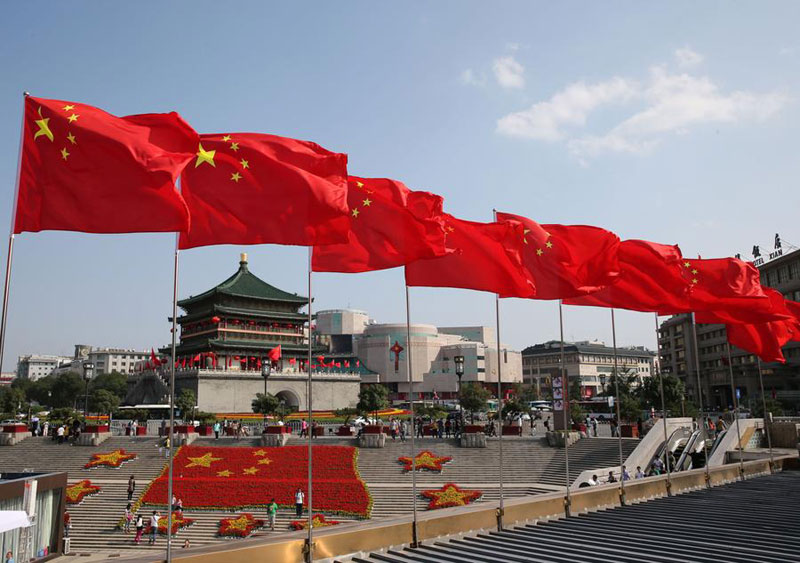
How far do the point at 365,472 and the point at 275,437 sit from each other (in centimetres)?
789

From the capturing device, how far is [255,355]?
72188 mm

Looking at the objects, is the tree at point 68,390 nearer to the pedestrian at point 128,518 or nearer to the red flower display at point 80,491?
the red flower display at point 80,491

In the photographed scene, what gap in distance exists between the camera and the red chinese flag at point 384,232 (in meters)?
12.1

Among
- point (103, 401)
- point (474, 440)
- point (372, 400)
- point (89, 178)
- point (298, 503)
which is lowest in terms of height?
point (298, 503)

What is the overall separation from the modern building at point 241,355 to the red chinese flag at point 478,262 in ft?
184

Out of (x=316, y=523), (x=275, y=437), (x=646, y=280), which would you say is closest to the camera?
(x=646, y=280)

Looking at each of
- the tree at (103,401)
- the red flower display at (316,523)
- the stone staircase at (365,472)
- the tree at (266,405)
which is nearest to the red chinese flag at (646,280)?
the stone staircase at (365,472)

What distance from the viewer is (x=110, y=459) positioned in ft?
114

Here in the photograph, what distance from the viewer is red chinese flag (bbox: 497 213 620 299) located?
1508 cm

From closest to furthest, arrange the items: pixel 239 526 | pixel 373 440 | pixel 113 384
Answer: pixel 239 526 → pixel 373 440 → pixel 113 384

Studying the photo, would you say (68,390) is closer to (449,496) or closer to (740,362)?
(449,496)

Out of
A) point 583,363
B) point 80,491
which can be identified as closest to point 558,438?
point 80,491

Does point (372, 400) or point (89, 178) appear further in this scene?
point (372, 400)

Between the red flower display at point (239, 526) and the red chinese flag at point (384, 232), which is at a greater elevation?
the red chinese flag at point (384, 232)
